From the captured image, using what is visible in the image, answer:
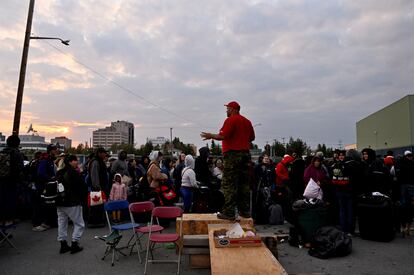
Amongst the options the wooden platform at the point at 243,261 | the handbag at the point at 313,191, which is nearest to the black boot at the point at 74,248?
the wooden platform at the point at 243,261

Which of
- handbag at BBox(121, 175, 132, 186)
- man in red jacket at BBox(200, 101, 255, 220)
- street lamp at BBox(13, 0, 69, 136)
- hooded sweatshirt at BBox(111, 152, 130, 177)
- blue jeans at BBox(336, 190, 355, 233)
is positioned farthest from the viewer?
street lamp at BBox(13, 0, 69, 136)

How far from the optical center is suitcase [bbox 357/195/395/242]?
→ 20.4 ft

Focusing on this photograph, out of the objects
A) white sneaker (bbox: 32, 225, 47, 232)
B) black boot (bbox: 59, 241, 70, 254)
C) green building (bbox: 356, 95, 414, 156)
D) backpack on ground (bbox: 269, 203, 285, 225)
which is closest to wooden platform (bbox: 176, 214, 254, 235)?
black boot (bbox: 59, 241, 70, 254)

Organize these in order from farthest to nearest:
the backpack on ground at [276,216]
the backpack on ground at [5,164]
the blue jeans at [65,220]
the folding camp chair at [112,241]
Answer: the backpack on ground at [276,216]
the backpack on ground at [5,164]
the blue jeans at [65,220]
the folding camp chair at [112,241]

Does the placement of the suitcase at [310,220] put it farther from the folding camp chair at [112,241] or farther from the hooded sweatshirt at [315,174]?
the folding camp chair at [112,241]

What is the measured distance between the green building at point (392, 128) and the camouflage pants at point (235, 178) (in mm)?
20653

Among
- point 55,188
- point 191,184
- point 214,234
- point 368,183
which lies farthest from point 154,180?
point 368,183

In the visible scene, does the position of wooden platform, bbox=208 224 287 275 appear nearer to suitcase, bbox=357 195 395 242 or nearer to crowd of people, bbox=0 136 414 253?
crowd of people, bbox=0 136 414 253

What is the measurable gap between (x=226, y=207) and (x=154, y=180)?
10.1 ft

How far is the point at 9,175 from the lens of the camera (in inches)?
253

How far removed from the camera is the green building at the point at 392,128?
28562 mm

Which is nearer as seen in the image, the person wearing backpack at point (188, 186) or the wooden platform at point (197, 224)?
the wooden platform at point (197, 224)

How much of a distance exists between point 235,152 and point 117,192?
4482 mm

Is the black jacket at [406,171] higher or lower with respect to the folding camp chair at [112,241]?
higher
